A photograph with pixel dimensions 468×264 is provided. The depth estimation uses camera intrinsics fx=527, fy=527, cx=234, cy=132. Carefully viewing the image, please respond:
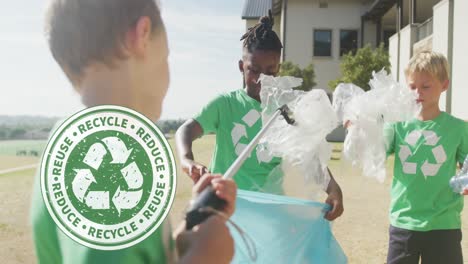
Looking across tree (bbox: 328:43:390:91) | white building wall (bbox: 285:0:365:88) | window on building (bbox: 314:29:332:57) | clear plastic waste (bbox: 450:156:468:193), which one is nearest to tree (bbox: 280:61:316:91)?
tree (bbox: 328:43:390:91)

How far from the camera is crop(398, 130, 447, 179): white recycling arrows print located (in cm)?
222

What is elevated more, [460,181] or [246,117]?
[246,117]

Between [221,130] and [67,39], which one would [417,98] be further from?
[67,39]

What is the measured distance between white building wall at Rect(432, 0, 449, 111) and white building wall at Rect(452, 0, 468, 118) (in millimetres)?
356

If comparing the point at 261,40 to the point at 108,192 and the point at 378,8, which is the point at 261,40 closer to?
the point at 108,192

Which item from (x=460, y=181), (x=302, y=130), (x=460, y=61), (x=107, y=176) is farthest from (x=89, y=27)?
(x=460, y=61)

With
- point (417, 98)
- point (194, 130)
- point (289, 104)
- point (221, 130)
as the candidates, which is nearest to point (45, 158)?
point (289, 104)

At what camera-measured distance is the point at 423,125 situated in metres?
2.31

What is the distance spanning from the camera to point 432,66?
2.29 meters

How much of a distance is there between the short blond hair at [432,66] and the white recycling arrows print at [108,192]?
6.41ft

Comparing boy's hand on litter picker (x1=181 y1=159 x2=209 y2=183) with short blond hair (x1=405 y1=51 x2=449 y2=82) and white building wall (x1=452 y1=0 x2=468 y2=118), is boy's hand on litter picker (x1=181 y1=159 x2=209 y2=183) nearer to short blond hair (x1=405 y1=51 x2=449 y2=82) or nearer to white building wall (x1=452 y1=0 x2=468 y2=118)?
short blond hair (x1=405 y1=51 x2=449 y2=82)

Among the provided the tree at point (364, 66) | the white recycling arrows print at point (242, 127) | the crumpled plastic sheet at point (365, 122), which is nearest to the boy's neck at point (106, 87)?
the white recycling arrows print at point (242, 127)

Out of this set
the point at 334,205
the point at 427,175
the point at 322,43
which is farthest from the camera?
the point at 322,43

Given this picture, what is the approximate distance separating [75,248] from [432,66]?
2.04 m
